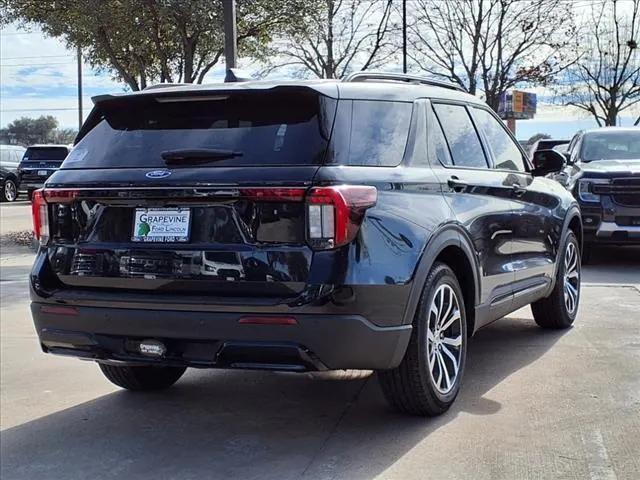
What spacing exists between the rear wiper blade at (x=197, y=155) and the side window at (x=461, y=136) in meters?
1.45

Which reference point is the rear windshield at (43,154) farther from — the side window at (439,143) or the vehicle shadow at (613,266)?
the side window at (439,143)

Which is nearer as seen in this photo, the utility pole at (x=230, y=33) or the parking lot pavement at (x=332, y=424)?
the parking lot pavement at (x=332, y=424)

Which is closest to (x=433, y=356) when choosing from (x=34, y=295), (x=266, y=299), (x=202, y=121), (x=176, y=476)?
(x=266, y=299)

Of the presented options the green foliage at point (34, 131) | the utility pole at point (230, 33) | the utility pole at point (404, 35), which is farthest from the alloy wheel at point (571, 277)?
the green foliage at point (34, 131)

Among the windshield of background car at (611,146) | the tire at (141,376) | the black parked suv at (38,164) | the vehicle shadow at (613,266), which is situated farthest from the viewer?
the black parked suv at (38,164)

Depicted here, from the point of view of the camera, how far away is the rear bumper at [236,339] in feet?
11.8

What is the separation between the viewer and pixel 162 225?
3826 mm

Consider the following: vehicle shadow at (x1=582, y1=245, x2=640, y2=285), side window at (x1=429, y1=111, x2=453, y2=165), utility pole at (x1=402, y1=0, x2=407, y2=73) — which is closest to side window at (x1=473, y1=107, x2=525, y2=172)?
side window at (x1=429, y1=111, x2=453, y2=165)

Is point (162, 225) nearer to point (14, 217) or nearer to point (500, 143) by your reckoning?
point (500, 143)

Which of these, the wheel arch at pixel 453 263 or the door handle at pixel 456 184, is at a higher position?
the door handle at pixel 456 184

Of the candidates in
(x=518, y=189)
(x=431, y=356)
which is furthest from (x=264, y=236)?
(x=518, y=189)

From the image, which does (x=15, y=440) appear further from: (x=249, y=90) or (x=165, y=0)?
(x=165, y=0)

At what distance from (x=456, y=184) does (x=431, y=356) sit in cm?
100

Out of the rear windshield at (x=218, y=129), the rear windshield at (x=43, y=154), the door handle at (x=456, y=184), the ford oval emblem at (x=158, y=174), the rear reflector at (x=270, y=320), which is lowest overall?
the rear reflector at (x=270, y=320)
